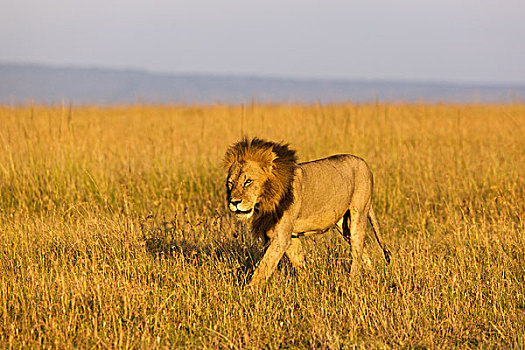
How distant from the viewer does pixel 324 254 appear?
21.0 feet

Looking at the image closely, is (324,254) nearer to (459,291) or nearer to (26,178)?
(459,291)

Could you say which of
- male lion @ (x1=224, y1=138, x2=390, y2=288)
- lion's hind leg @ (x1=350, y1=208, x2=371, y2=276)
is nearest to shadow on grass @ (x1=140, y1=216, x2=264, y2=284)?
male lion @ (x1=224, y1=138, x2=390, y2=288)

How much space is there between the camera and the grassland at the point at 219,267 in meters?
4.57

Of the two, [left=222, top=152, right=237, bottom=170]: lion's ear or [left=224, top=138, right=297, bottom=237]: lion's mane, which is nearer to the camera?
[left=224, top=138, right=297, bottom=237]: lion's mane

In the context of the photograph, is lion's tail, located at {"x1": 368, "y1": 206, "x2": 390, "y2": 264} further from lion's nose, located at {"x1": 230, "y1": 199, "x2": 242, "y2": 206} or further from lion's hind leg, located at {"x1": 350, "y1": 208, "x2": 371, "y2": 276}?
lion's nose, located at {"x1": 230, "y1": 199, "x2": 242, "y2": 206}

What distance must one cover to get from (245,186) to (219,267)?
3.37 ft

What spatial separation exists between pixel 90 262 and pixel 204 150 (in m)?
5.56

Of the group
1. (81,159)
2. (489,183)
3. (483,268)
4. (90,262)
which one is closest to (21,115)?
(81,159)

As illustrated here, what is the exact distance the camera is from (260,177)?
5.07m

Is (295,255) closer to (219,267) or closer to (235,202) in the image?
(219,267)

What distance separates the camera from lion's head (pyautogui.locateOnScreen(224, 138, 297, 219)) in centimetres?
500

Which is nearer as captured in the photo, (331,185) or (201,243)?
(331,185)

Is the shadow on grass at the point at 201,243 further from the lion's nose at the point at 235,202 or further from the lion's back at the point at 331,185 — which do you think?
the lion's nose at the point at 235,202

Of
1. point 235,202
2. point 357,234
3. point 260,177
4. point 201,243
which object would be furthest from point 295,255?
point 201,243
